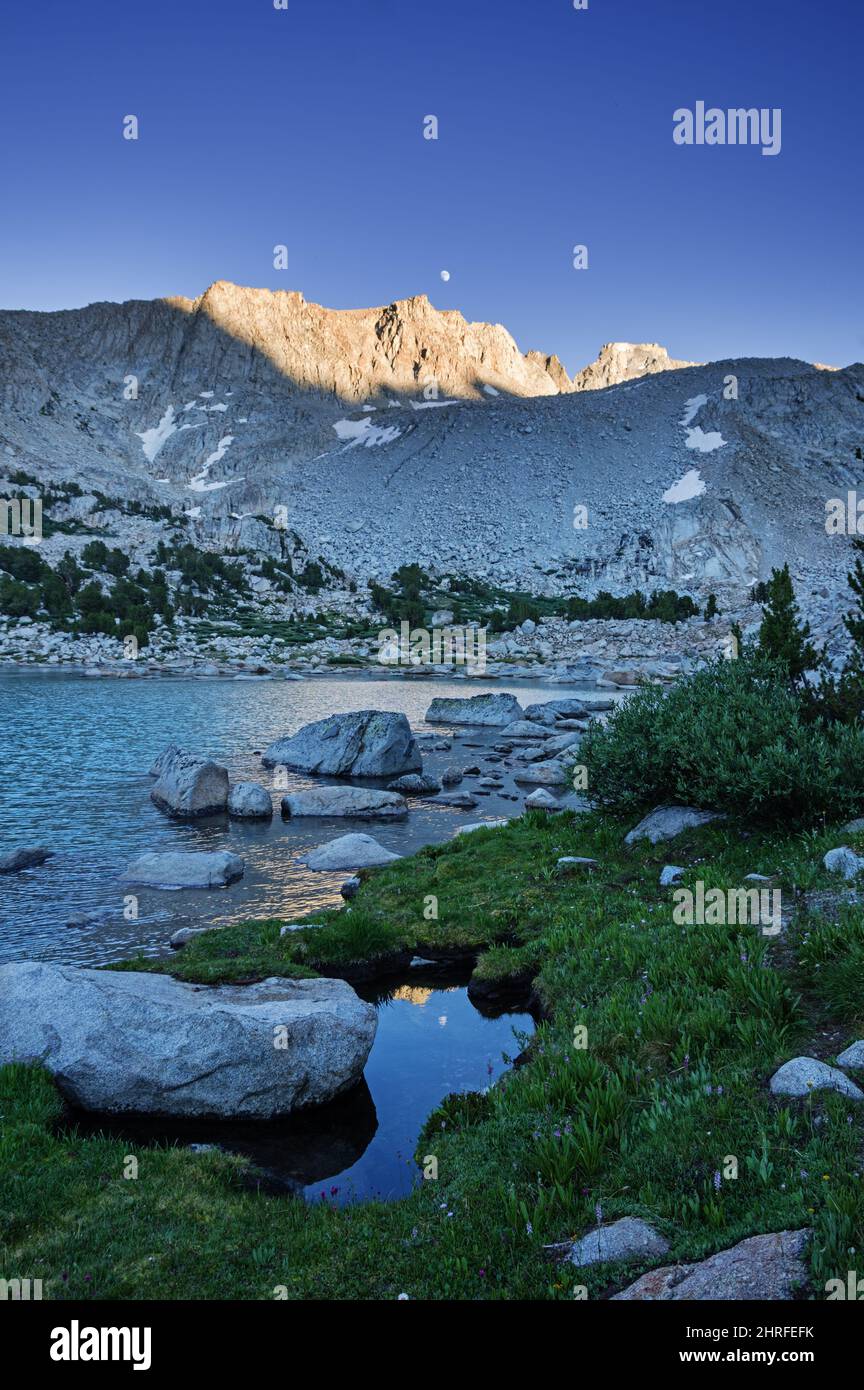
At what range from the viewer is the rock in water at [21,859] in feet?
64.4

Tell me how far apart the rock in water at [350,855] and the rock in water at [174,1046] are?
9.72 m

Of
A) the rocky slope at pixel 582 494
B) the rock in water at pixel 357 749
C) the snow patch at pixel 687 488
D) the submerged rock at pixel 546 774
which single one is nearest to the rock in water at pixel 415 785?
the rock in water at pixel 357 749

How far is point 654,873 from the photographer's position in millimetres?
13664

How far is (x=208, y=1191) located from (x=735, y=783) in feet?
33.4

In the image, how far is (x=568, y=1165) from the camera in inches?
250

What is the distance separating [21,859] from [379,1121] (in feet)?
47.2

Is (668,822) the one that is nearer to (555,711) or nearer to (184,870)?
(184,870)

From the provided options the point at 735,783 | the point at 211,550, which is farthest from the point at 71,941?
the point at 211,550

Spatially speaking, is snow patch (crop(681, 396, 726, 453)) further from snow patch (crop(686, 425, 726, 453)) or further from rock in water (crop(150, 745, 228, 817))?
rock in water (crop(150, 745, 228, 817))

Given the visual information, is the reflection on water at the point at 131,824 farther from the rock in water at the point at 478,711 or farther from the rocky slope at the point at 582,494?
the rocky slope at the point at 582,494

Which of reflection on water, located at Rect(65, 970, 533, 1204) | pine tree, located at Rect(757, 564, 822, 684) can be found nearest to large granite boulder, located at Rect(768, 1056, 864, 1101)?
reflection on water, located at Rect(65, 970, 533, 1204)

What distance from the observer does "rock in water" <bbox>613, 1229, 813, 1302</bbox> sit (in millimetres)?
4527
